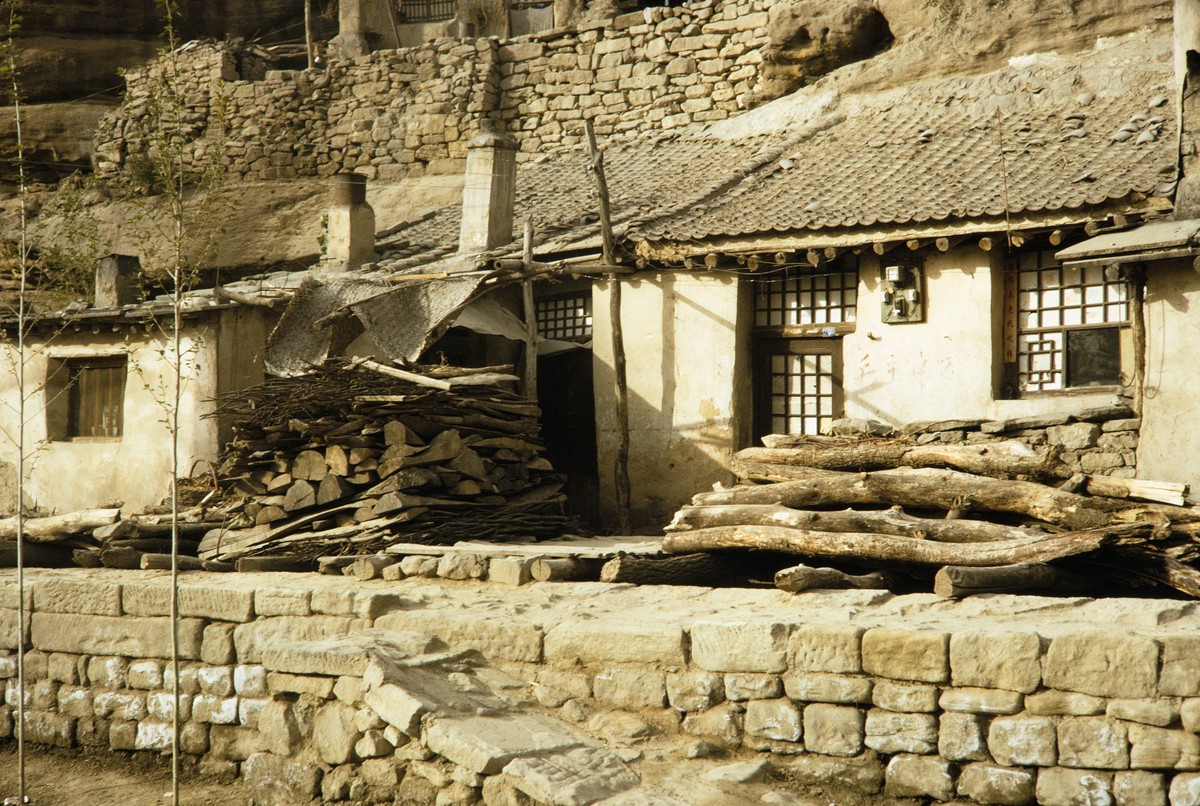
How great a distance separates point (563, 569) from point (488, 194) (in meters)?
6.38

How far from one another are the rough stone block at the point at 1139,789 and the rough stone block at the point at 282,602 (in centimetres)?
480

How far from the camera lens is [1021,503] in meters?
7.16

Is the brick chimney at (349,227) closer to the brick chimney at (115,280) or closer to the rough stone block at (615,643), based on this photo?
the brick chimney at (115,280)

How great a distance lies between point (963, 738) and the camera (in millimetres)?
5344

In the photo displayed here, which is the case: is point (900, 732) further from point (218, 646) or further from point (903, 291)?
point (903, 291)

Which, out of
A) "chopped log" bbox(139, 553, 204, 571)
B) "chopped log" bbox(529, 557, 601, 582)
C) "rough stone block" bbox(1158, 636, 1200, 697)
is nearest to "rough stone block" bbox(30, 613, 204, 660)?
"chopped log" bbox(139, 553, 204, 571)

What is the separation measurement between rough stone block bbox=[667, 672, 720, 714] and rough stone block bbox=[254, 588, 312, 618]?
8.97 feet

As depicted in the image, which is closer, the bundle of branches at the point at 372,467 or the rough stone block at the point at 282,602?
the rough stone block at the point at 282,602

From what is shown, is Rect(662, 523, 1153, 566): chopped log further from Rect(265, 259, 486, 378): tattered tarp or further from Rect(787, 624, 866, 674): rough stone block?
Rect(265, 259, 486, 378): tattered tarp

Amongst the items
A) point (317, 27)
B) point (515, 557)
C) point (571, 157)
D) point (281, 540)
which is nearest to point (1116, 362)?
point (515, 557)

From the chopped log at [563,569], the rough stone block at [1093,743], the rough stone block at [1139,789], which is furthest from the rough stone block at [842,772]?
the chopped log at [563,569]

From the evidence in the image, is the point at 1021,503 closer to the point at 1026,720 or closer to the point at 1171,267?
the point at 1026,720

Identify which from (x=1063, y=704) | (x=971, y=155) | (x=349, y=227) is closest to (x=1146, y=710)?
(x=1063, y=704)

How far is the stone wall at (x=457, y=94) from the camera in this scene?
1738 centimetres
